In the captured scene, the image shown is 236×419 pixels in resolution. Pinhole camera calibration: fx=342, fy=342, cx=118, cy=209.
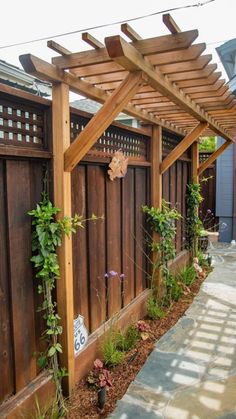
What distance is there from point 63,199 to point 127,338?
1.69 meters

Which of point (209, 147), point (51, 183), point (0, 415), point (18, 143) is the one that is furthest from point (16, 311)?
point (209, 147)

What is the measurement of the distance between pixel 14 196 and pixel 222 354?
2.32 m

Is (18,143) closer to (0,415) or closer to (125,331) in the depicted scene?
(0,415)

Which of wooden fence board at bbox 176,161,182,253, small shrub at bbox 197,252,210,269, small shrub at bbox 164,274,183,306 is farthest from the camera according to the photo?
small shrub at bbox 197,252,210,269

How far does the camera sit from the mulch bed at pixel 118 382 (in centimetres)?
225

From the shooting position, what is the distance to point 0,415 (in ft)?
5.86

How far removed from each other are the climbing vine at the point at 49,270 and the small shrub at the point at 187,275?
297 centimetres

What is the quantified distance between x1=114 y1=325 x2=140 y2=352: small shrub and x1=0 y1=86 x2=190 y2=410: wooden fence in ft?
0.68

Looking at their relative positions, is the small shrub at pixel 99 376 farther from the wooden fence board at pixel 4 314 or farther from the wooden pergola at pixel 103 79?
the wooden fence board at pixel 4 314

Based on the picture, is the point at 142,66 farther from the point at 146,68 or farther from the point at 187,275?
the point at 187,275

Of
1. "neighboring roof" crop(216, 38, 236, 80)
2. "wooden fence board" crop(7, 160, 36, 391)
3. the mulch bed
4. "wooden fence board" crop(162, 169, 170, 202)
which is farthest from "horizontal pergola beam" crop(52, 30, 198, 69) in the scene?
"neighboring roof" crop(216, 38, 236, 80)

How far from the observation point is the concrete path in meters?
2.26

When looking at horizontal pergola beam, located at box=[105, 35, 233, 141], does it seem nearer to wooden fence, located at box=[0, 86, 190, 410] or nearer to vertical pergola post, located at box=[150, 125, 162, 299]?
wooden fence, located at box=[0, 86, 190, 410]

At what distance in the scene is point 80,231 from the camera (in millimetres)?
2617
